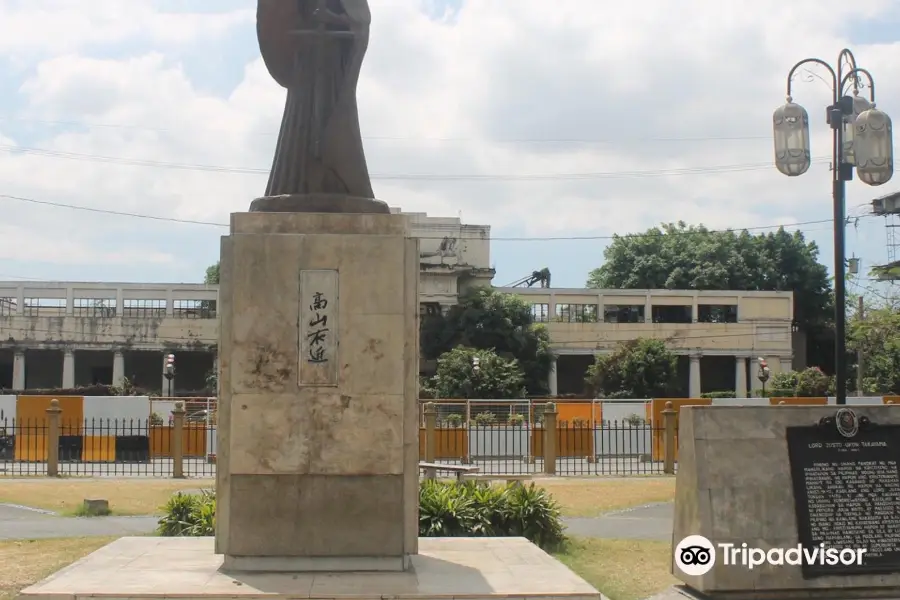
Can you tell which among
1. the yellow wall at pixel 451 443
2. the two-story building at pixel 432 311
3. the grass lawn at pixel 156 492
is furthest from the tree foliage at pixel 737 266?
the grass lawn at pixel 156 492

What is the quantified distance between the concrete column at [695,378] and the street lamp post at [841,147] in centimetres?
4403

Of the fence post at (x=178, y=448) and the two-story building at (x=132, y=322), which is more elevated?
the two-story building at (x=132, y=322)

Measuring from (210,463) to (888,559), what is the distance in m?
17.6

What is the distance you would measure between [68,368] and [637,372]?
29531 mm

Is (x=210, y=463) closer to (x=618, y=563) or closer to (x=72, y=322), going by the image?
(x=618, y=563)

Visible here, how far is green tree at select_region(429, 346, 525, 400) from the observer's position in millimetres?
42969

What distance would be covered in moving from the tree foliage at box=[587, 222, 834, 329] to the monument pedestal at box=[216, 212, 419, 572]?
54807 millimetres

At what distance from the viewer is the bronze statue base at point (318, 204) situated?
8.71 m

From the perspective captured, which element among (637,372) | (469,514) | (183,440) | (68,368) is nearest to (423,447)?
(183,440)

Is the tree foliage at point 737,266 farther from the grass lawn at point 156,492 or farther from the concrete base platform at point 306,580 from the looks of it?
the concrete base platform at point 306,580

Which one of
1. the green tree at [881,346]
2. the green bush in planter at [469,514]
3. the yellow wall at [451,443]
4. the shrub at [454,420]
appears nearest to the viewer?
the green bush in planter at [469,514]

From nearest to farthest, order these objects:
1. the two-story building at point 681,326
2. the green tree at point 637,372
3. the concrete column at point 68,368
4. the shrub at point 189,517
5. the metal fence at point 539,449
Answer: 1. the shrub at point 189,517
2. the metal fence at point 539,449
3. the green tree at point 637,372
4. the concrete column at point 68,368
5. the two-story building at point 681,326

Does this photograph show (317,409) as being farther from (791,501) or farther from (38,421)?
(38,421)

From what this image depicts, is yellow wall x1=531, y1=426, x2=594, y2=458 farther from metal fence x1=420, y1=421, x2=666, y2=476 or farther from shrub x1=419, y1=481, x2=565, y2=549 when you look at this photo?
shrub x1=419, y1=481, x2=565, y2=549
